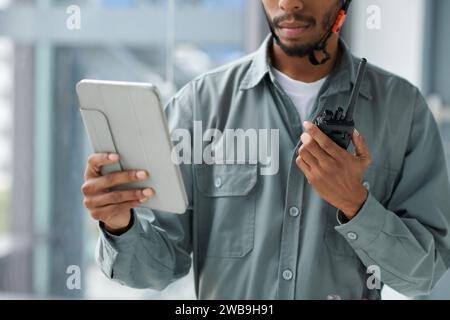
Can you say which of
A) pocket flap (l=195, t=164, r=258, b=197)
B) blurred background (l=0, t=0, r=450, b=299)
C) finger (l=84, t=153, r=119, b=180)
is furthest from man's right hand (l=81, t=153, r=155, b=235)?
blurred background (l=0, t=0, r=450, b=299)

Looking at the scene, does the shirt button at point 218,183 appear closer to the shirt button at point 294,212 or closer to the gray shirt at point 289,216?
the gray shirt at point 289,216

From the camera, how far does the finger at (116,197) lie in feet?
2.50

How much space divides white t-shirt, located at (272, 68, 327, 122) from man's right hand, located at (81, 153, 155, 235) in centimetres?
26

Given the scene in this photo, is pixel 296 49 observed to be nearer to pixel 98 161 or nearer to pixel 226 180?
pixel 226 180

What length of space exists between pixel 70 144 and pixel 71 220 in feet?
0.75

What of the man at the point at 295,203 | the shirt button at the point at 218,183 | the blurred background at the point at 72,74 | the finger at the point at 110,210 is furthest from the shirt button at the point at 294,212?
the blurred background at the point at 72,74

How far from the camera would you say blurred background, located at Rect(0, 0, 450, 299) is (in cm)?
159

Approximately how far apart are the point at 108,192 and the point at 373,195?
0.36 m

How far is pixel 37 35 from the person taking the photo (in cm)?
193
